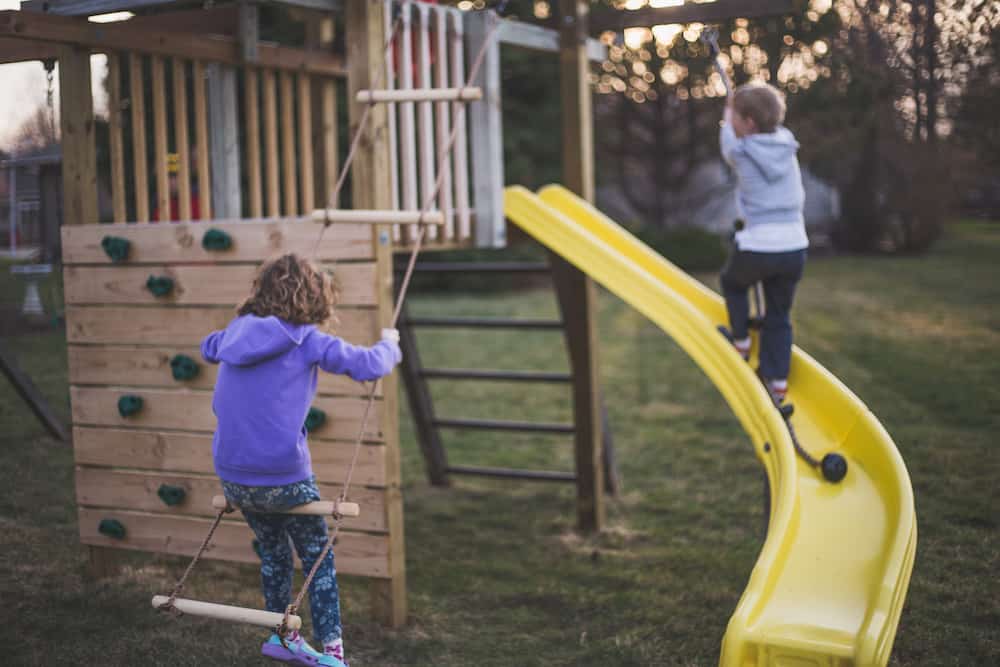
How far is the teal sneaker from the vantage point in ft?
10.5

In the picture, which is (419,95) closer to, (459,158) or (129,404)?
(459,158)

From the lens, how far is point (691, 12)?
517cm

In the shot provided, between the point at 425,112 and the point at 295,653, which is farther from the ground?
the point at 425,112

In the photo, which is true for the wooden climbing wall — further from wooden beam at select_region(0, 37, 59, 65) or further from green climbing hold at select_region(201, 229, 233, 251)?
wooden beam at select_region(0, 37, 59, 65)

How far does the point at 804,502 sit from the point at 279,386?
2044mm

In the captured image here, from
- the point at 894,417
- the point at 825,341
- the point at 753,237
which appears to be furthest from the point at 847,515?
the point at 825,341

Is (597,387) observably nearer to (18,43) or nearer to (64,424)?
(64,424)

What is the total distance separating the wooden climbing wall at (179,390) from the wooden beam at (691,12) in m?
2.25

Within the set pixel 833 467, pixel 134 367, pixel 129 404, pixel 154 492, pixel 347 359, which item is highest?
pixel 347 359

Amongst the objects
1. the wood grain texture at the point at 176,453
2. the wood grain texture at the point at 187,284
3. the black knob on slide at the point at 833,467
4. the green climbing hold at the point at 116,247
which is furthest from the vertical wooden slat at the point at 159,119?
the black knob on slide at the point at 833,467

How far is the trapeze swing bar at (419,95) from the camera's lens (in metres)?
4.00

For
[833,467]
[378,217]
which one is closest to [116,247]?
[378,217]

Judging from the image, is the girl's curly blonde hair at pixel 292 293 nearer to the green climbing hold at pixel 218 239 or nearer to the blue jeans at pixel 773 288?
the green climbing hold at pixel 218 239

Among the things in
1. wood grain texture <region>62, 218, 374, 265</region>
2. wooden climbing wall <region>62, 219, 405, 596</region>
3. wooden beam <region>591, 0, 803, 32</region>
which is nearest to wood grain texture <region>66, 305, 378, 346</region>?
wooden climbing wall <region>62, 219, 405, 596</region>
